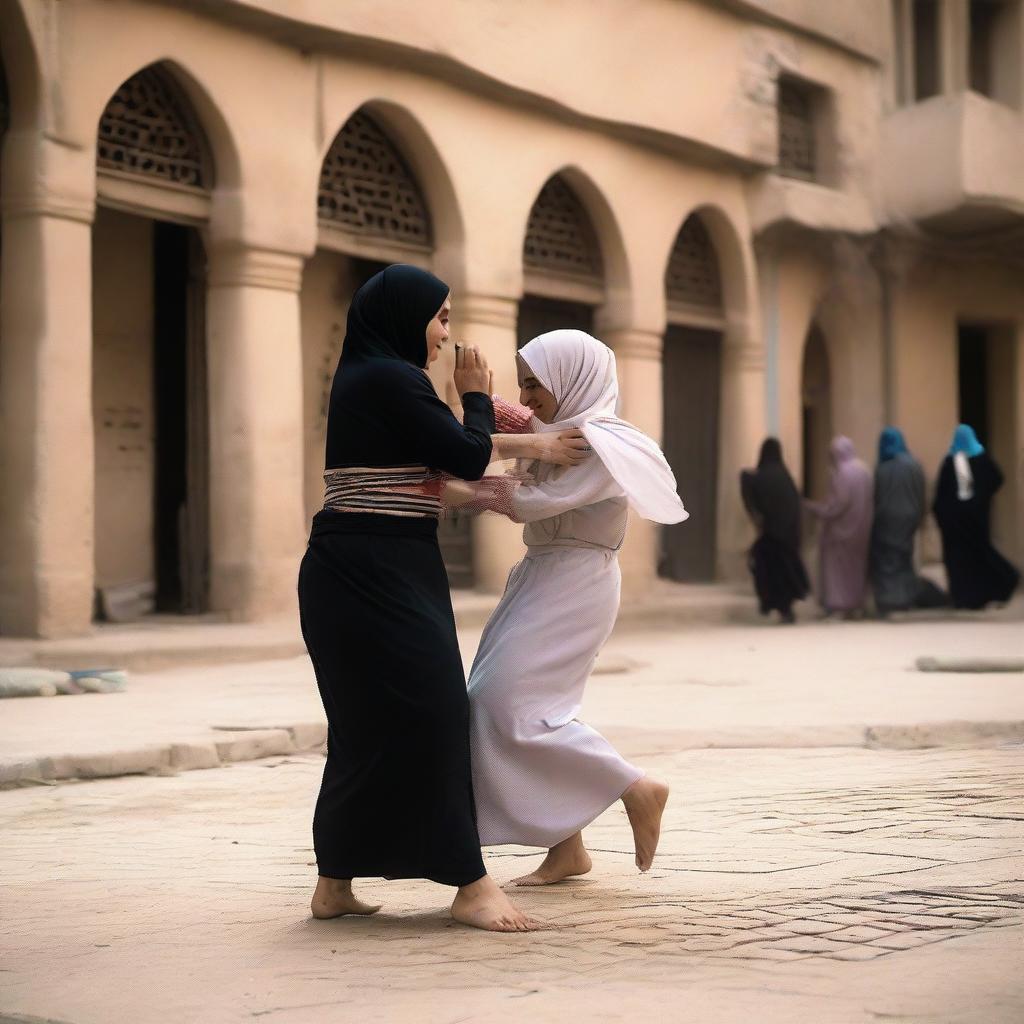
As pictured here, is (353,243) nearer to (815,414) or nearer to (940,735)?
(940,735)

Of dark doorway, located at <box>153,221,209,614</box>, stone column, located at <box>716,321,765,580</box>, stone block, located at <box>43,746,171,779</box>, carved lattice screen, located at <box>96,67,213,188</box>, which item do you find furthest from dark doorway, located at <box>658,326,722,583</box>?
stone block, located at <box>43,746,171,779</box>

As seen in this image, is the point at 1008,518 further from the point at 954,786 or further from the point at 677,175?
the point at 954,786

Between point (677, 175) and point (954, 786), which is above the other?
point (677, 175)

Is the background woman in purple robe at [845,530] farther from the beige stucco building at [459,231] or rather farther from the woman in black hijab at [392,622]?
the woman in black hijab at [392,622]

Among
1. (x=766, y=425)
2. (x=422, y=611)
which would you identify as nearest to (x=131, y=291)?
(x=766, y=425)

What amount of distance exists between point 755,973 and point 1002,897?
3.12ft

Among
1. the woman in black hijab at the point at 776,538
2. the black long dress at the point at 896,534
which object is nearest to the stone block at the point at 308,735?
the woman in black hijab at the point at 776,538

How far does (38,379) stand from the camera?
419 inches

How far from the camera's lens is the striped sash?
13.9ft

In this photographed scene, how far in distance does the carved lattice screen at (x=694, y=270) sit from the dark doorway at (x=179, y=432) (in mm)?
5281

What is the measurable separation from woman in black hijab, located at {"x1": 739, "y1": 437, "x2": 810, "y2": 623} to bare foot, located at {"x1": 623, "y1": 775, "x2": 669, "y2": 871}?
37.9ft

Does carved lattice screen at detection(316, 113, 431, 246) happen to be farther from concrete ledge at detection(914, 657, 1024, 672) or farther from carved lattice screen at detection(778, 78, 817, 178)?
concrete ledge at detection(914, 657, 1024, 672)

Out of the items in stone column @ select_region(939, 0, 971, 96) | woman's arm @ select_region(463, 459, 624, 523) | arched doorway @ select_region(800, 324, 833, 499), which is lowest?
woman's arm @ select_region(463, 459, 624, 523)

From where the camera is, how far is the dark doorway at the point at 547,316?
623 inches
